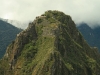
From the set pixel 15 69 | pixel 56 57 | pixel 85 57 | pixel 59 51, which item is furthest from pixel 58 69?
pixel 85 57

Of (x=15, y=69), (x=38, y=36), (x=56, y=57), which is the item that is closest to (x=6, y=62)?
(x=15, y=69)

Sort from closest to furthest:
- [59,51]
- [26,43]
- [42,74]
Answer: [42,74] → [59,51] → [26,43]

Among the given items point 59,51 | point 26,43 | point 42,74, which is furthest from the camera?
point 26,43

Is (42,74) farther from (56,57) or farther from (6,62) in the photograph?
(6,62)

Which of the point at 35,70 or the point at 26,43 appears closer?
the point at 35,70

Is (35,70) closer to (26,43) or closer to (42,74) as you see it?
(42,74)

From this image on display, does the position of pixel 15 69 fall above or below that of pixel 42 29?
below

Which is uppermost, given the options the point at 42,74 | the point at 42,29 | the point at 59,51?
the point at 42,29
